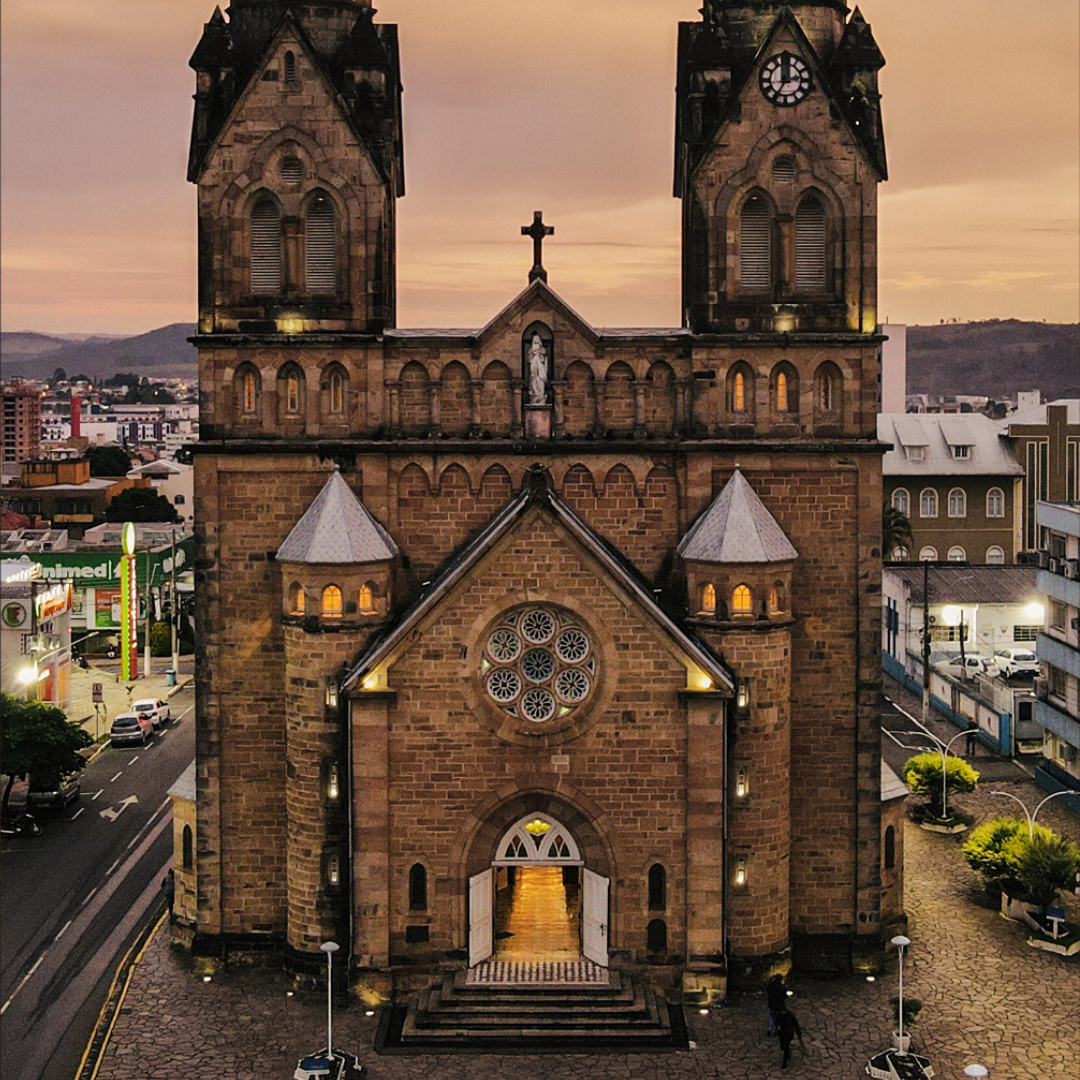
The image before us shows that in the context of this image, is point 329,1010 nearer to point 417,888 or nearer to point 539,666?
point 417,888

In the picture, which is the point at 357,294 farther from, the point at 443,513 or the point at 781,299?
the point at 781,299

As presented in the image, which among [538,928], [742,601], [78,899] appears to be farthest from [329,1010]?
[78,899]

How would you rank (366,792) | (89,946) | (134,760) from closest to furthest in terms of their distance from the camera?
1. (366,792)
2. (89,946)
3. (134,760)

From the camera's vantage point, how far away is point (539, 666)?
39250mm

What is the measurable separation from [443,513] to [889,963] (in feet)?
58.5

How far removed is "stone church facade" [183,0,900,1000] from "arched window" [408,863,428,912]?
0.10 m

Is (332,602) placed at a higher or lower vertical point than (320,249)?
lower

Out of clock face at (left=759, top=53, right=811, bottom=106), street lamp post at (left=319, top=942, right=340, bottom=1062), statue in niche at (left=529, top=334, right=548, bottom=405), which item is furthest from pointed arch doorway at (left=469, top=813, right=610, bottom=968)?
clock face at (left=759, top=53, right=811, bottom=106)

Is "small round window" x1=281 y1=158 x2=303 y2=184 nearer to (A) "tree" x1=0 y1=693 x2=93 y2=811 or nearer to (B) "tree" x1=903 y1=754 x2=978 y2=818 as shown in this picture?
(A) "tree" x1=0 y1=693 x2=93 y2=811

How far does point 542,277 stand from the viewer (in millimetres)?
40938

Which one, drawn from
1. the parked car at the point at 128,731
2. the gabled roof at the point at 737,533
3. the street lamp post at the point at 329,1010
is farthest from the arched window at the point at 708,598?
the parked car at the point at 128,731

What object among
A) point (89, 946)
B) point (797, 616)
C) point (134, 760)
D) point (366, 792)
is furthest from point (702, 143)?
point (134, 760)

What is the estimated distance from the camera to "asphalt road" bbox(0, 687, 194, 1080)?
125 feet

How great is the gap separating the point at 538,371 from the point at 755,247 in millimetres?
7016
